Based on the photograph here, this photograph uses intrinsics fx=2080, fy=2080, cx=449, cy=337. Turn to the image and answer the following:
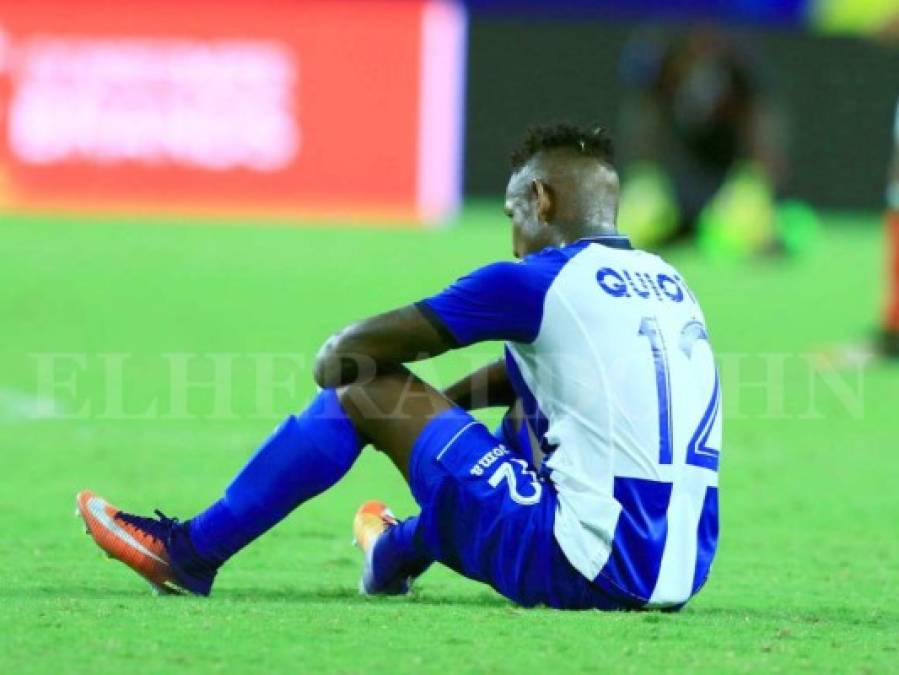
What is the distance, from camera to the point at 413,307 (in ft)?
14.5

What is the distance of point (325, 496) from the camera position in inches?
258

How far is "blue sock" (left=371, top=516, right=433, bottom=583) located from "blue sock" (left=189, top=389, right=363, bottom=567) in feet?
0.80

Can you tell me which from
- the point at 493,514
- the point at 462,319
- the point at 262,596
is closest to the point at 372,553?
the point at 262,596

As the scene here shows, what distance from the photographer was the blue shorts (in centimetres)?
444

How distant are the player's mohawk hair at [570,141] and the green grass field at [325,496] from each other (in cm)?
102

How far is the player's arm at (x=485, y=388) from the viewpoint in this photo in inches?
194

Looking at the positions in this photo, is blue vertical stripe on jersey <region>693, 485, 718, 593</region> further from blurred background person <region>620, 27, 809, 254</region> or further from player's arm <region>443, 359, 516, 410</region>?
blurred background person <region>620, 27, 809, 254</region>

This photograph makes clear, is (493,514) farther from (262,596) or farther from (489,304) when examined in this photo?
(262,596)

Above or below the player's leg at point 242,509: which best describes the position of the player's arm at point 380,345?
above

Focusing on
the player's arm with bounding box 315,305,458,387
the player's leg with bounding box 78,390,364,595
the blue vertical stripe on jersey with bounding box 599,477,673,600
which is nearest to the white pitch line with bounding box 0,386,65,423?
the player's leg with bounding box 78,390,364,595

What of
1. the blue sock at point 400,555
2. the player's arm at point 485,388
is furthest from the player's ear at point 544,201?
the blue sock at point 400,555

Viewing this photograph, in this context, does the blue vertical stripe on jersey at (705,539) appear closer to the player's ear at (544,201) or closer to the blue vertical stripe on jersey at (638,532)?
the blue vertical stripe on jersey at (638,532)

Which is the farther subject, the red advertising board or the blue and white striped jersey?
the red advertising board

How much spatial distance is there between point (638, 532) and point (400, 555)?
68 centimetres
